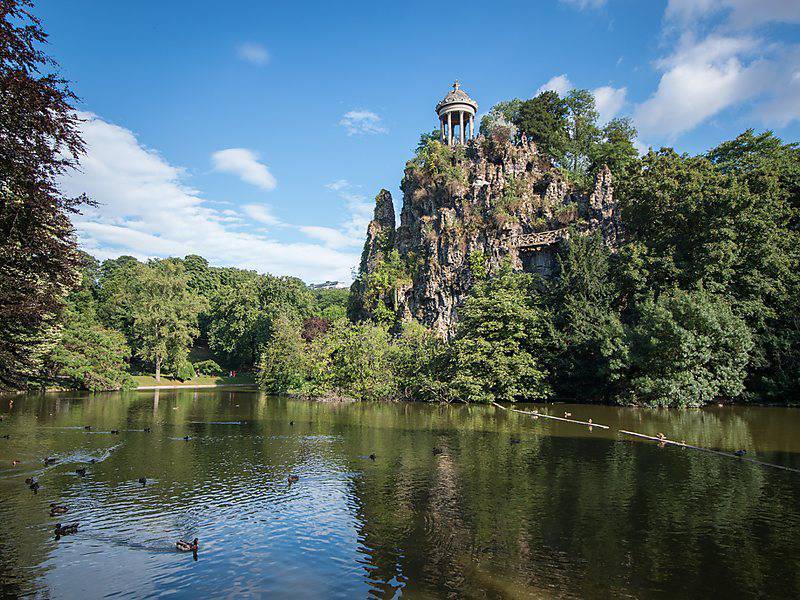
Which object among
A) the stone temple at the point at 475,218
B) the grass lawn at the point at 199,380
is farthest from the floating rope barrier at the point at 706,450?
the grass lawn at the point at 199,380

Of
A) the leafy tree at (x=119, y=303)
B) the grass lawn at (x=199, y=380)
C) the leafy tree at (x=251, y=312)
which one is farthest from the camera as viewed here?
the leafy tree at (x=251, y=312)

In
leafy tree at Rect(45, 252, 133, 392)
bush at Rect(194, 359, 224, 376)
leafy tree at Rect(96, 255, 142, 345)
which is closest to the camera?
leafy tree at Rect(45, 252, 133, 392)

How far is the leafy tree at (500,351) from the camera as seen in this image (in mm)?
38844

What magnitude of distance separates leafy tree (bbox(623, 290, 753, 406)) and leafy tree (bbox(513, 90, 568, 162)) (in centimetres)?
3233

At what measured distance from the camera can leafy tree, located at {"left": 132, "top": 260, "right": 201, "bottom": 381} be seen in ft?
194

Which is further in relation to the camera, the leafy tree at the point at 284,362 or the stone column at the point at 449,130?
the stone column at the point at 449,130

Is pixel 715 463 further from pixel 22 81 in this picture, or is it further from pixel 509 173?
pixel 509 173

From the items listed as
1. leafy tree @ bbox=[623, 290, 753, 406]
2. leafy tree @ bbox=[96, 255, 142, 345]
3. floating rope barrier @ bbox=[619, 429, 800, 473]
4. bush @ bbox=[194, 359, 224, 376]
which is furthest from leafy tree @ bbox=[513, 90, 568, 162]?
leafy tree @ bbox=[96, 255, 142, 345]

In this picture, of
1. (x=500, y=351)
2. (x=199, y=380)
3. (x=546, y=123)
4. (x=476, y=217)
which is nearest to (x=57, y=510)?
(x=500, y=351)

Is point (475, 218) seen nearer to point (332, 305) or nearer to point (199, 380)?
point (332, 305)

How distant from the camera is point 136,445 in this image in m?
20.7

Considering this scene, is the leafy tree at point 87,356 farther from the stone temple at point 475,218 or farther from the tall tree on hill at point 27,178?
the tall tree on hill at point 27,178

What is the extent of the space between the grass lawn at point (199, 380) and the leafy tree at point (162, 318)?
1156mm

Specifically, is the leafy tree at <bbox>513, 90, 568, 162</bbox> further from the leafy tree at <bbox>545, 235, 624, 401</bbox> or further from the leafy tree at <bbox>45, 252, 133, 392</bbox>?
the leafy tree at <bbox>45, 252, 133, 392</bbox>
